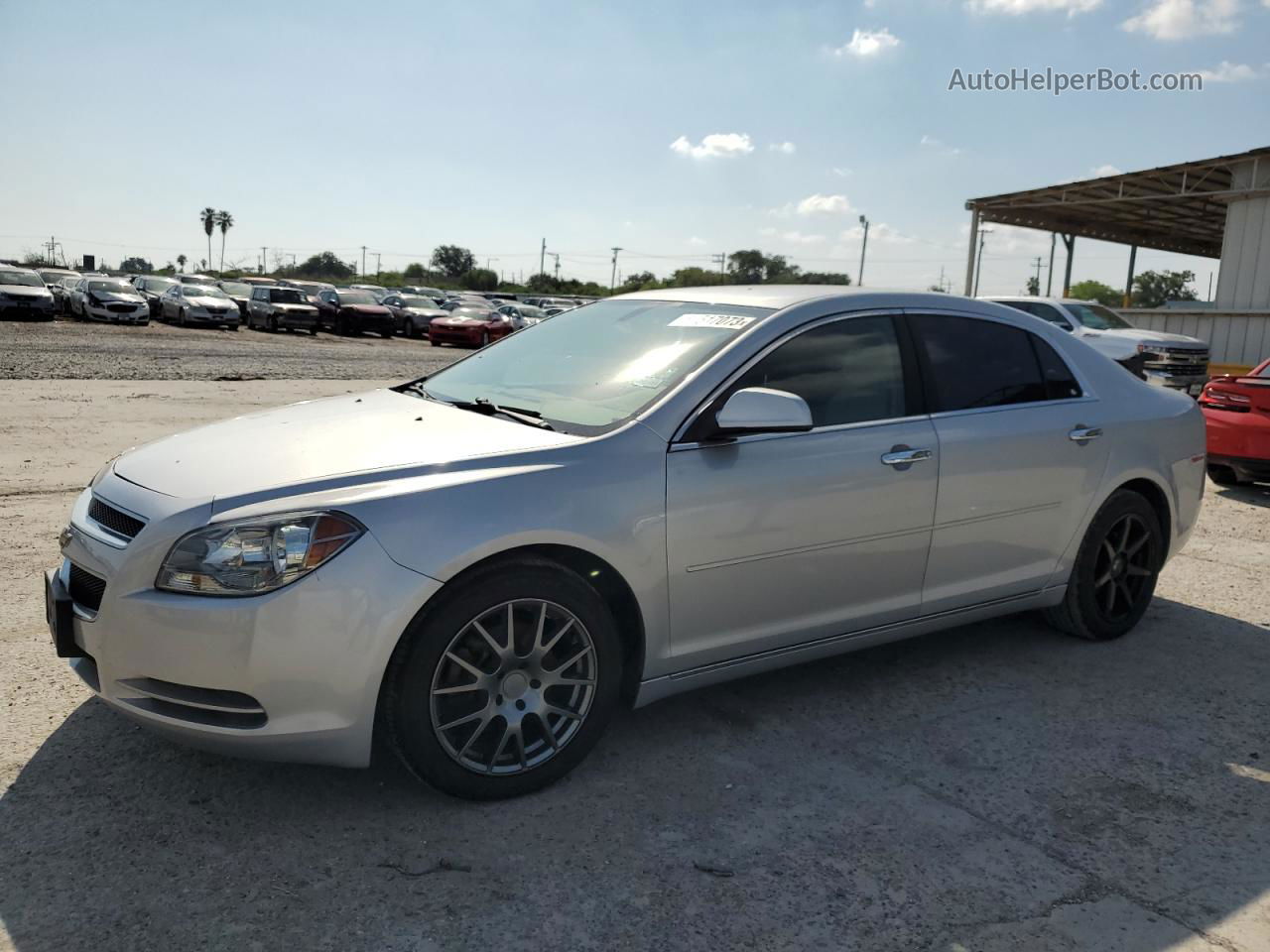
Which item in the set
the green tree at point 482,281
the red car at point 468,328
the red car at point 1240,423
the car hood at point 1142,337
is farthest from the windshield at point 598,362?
the green tree at point 482,281

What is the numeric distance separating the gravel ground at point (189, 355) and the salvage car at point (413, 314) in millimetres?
3581

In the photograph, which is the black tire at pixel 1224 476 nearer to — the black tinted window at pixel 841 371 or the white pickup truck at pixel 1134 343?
the black tinted window at pixel 841 371

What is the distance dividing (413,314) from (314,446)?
3511 cm

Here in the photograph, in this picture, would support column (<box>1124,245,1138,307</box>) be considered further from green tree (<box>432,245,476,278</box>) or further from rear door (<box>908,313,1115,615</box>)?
green tree (<box>432,245,476,278</box>)

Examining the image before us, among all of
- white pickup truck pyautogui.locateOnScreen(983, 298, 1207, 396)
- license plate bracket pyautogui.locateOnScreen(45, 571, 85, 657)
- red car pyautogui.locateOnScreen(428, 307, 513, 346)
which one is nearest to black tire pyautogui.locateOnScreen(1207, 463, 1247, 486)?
white pickup truck pyautogui.locateOnScreen(983, 298, 1207, 396)

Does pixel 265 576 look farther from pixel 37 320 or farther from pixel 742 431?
pixel 37 320

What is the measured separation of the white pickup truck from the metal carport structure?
16.8ft

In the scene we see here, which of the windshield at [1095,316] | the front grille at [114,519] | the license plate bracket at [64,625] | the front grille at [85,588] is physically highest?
the windshield at [1095,316]

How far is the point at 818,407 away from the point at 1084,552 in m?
1.75

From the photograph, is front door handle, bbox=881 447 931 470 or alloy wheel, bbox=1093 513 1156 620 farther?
alloy wheel, bbox=1093 513 1156 620

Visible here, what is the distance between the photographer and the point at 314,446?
341 cm

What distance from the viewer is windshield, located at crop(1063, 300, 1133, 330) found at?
59.8 feet

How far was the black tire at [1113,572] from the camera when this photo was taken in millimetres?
4820

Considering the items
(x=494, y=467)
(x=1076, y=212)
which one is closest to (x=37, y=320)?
(x=1076, y=212)
